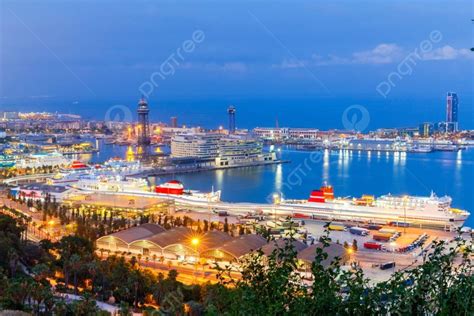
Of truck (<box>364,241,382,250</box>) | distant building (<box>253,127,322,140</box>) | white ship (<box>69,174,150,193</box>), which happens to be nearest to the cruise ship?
truck (<box>364,241,382,250</box>)

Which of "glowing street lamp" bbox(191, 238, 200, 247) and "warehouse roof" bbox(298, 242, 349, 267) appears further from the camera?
"glowing street lamp" bbox(191, 238, 200, 247)

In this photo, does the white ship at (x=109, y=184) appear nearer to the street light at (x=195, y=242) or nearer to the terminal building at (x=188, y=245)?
the terminal building at (x=188, y=245)

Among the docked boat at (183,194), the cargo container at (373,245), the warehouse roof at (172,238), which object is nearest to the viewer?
the warehouse roof at (172,238)

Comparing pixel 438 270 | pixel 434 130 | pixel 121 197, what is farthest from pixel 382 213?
pixel 434 130

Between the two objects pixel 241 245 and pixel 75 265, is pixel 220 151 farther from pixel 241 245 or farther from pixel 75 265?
pixel 75 265

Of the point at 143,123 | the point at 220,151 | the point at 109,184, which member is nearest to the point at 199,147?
the point at 220,151

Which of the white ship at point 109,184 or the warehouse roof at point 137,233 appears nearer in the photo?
the warehouse roof at point 137,233

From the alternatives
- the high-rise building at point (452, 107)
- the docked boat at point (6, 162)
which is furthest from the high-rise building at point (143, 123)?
the high-rise building at point (452, 107)

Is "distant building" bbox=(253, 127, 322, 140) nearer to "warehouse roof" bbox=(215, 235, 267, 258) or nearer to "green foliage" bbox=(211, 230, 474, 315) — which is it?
"warehouse roof" bbox=(215, 235, 267, 258)
